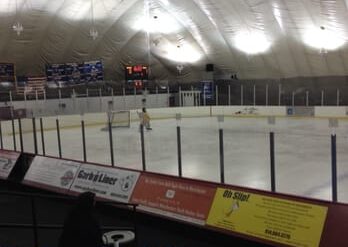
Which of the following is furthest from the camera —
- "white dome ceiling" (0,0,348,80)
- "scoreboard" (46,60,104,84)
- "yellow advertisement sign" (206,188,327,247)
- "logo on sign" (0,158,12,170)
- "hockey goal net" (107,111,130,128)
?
"scoreboard" (46,60,104,84)

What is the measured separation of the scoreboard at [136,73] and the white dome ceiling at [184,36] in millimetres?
2237

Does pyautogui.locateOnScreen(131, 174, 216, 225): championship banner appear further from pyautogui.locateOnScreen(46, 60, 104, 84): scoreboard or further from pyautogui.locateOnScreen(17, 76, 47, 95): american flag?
pyautogui.locateOnScreen(46, 60, 104, 84): scoreboard

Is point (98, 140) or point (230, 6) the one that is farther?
point (230, 6)

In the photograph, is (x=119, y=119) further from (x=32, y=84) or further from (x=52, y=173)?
(x=32, y=84)

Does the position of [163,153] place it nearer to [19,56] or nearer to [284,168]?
[284,168]

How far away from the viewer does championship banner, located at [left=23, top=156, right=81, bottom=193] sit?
7.27m

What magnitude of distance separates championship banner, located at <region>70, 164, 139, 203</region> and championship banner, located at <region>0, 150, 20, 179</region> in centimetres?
221

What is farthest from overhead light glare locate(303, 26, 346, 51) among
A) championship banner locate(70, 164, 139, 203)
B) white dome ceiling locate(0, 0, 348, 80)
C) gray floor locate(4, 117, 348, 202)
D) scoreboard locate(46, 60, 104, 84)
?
championship banner locate(70, 164, 139, 203)

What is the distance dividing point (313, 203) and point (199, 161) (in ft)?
15.7

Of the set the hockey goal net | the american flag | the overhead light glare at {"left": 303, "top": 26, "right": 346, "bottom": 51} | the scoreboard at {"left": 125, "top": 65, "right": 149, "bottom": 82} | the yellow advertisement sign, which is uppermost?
the overhead light glare at {"left": 303, "top": 26, "right": 346, "bottom": 51}

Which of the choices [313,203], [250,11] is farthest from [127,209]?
[250,11]

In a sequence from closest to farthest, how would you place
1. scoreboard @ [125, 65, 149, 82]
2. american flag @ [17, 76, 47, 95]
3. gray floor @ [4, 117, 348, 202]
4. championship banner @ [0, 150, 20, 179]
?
gray floor @ [4, 117, 348, 202] → championship banner @ [0, 150, 20, 179] → american flag @ [17, 76, 47, 95] → scoreboard @ [125, 65, 149, 82]

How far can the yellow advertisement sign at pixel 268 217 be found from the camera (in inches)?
166

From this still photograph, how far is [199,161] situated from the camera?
9008 mm
